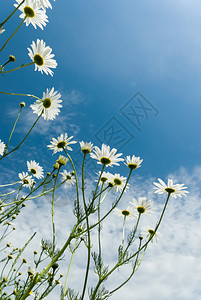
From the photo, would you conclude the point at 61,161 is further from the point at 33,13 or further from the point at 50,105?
the point at 33,13

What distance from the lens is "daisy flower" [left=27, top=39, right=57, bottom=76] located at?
6.71 feet

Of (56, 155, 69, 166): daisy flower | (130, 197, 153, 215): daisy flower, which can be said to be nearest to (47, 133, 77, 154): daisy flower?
(56, 155, 69, 166): daisy flower

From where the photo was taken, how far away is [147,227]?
3.30m

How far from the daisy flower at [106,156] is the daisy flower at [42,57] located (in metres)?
0.88

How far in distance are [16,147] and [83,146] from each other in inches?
24.4

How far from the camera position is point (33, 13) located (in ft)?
5.80

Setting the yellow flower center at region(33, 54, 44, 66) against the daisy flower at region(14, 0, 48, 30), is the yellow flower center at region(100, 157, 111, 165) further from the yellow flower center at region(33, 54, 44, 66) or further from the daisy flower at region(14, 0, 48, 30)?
the daisy flower at region(14, 0, 48, 30)

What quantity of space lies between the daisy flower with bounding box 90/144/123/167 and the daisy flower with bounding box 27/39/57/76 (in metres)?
0.88

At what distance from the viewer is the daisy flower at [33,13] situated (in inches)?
66.7

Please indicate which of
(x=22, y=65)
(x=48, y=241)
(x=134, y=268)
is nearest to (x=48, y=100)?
(x=22, y=65)

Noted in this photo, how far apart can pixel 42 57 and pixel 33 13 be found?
0.36 metres

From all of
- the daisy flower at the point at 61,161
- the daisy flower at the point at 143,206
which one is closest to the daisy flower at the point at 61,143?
the daisy flower at the point at 61,161

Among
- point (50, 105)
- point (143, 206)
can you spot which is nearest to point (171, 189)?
point (143, 206)

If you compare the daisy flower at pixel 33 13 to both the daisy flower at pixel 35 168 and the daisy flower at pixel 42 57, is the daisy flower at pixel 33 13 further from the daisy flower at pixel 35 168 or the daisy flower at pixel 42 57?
the daisy flower at pixel 35 168
